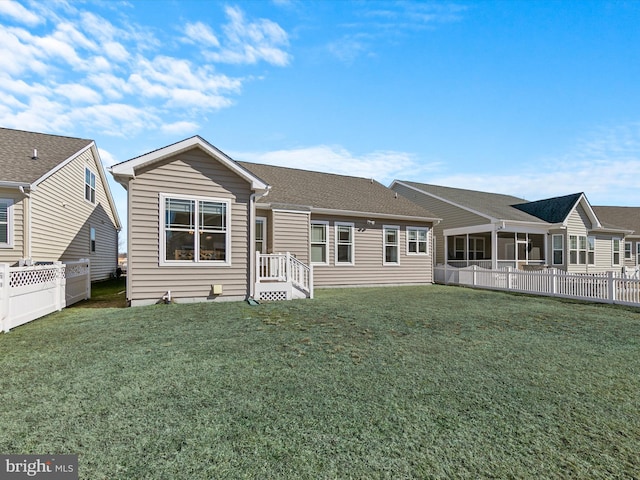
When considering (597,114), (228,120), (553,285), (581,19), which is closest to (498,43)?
(581,19)

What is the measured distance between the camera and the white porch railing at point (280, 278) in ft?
31.0

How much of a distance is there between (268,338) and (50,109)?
13.8m

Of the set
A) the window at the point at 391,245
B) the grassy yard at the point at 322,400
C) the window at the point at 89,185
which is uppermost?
the window at the point at 89,185

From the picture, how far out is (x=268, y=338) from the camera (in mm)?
5258

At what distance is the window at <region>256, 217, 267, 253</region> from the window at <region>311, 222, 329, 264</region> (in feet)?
6.83

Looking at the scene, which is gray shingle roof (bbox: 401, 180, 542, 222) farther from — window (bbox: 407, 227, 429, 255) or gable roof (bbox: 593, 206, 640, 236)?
gable roof (bbox: 593, 206, 640, 236)

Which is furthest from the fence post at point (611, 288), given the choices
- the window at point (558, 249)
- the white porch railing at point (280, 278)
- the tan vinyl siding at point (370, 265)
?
the white porch railing at point (280, 278)

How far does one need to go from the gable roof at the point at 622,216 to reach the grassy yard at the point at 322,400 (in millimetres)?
24709

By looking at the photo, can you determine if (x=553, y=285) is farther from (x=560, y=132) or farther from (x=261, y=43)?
(x=261, y=43)

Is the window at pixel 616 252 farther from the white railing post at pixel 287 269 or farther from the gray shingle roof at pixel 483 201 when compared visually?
the white railing post at pixel 287 269

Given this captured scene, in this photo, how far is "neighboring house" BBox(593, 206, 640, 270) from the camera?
2334cm

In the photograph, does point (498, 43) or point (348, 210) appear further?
point (348, 210)

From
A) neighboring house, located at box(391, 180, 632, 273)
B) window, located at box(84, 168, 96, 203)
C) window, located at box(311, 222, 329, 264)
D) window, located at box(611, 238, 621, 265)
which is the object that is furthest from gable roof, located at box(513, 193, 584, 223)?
window, located at box(84, 168, 96, 203)

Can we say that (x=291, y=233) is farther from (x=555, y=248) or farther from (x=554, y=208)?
(x=554, y=208)
